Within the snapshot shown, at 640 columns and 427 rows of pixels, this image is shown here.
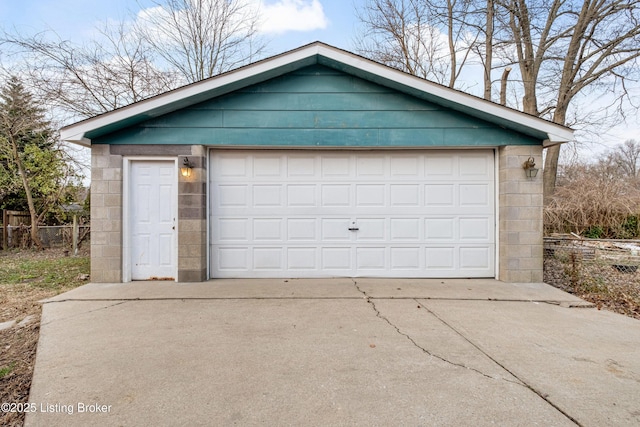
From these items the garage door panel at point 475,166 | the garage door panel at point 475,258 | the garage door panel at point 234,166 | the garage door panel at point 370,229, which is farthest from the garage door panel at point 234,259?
the garage door panel at point 475,166

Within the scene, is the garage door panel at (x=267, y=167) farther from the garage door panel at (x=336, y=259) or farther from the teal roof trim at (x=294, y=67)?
the garage door panel at (x=336, y=259)

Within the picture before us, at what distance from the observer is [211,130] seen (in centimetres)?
535

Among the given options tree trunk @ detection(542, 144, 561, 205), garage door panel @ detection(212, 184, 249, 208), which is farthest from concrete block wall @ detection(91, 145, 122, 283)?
tree trunk @ detection(542, 144, 561, 205)

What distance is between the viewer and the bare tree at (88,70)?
859 cm

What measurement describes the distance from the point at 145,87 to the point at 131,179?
19.8 feet

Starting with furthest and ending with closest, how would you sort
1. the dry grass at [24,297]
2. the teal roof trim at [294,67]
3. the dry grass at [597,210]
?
the dry grass at [597,210] → the teal roof trim at [294,67] → the dry grass at [24,297]

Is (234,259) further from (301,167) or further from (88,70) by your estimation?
(88,70)

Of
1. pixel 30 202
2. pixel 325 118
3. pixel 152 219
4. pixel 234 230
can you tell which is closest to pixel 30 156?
pixel 30 202

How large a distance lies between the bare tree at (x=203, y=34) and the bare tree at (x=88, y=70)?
0.73 metres

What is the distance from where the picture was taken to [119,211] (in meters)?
5.25

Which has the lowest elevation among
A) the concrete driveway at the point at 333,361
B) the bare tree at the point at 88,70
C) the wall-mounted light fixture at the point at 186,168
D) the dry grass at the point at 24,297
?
the dry grass at the point at 24,297

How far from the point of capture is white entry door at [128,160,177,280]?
5.39 meters

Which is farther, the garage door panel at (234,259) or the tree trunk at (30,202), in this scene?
the tree trunk at (30,202)

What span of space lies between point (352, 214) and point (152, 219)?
11.3 feet
